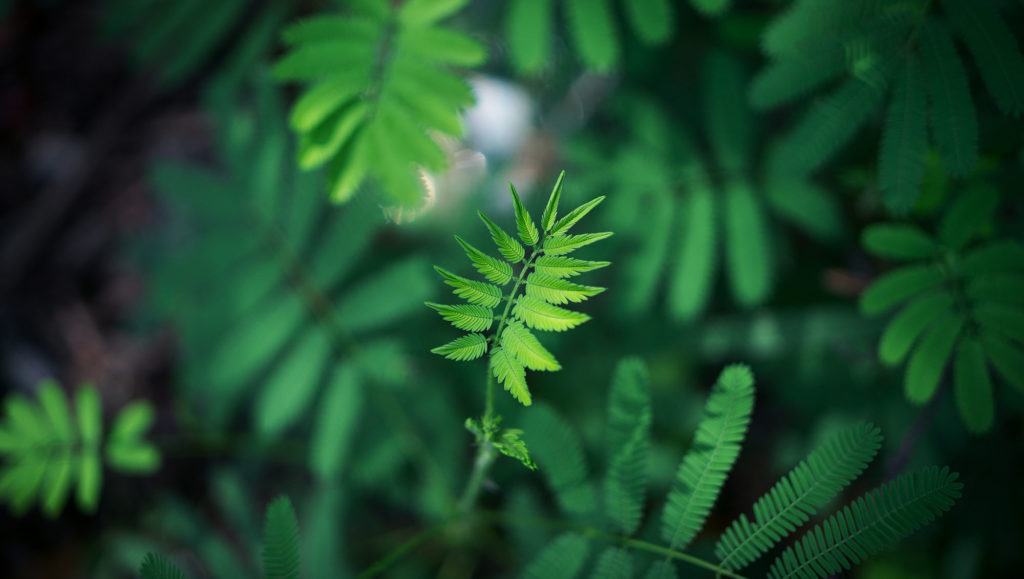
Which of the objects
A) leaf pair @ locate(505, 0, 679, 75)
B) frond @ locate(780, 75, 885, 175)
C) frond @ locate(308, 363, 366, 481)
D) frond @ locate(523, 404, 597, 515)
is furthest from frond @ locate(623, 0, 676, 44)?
frond @ locate(308, 363, 366, 481)

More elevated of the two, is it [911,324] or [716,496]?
[911,324]

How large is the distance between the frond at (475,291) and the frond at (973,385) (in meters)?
1.35

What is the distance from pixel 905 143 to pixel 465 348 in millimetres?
1333

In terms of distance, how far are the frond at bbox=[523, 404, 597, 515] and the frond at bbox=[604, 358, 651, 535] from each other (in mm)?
130

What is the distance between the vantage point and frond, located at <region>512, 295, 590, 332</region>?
115 centimetres

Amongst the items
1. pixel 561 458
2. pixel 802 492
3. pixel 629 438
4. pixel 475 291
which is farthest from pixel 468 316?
pixel 802 492

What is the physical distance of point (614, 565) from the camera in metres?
1.59

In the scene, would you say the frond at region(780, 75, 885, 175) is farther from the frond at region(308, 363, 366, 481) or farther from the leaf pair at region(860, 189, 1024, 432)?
the frond at region(308, 363, 366, 481)

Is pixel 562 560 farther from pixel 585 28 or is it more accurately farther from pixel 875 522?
pixel 585 28

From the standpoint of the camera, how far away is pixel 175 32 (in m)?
2.62

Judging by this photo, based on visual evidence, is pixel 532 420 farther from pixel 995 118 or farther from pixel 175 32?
pixel 175 32

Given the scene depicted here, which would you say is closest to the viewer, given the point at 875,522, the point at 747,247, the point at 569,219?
the point at 569,219

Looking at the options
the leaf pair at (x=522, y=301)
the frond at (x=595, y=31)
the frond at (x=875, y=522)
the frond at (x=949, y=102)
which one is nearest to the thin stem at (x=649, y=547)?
the frond at (x=875, y=522)

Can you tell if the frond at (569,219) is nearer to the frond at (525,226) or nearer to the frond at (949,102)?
the frond at (525,226)
